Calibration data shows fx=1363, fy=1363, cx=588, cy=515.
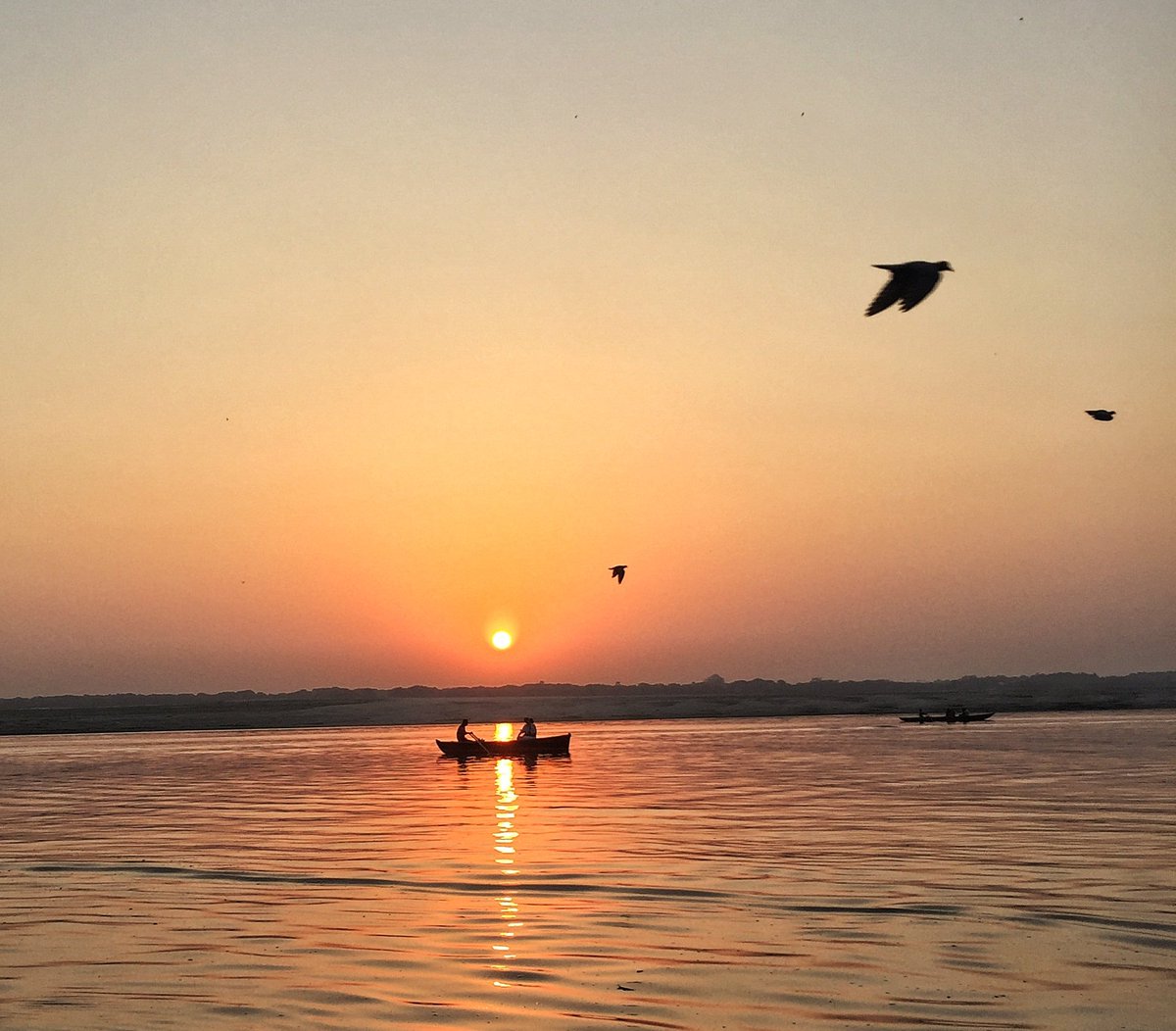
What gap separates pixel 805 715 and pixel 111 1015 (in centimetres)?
11844

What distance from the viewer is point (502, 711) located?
162375 millimetres

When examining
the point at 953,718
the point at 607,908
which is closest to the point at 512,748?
the point at 953,718

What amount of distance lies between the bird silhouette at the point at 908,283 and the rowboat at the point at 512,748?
40896mm

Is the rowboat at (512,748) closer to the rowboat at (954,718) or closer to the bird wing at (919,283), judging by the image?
the rowboat at (954,718)

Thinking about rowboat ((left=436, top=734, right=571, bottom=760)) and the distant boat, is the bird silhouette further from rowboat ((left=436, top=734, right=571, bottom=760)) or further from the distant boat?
the distant boat

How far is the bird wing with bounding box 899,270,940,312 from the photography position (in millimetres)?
19297

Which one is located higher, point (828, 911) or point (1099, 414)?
point (1099, 414)

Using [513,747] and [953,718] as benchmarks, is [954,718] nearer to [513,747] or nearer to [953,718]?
[953,718]

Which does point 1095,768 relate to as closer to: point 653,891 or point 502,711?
point 653,891

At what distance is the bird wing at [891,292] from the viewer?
63.1ft

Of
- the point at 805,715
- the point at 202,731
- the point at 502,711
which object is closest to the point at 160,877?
the point at 202,731

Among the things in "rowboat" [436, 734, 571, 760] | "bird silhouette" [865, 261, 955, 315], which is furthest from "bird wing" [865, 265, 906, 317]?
"rowboat" [436, 734, 571, 760]

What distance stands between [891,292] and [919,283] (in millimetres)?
416

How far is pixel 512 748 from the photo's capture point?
59.5 m
